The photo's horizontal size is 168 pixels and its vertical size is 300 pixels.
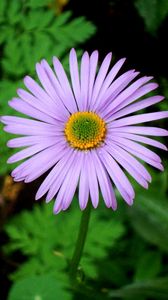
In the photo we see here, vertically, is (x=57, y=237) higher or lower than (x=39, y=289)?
higher

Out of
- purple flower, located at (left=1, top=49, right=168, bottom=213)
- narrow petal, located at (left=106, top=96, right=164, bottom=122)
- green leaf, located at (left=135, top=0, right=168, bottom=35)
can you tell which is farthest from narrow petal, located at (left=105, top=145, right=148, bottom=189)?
green leaf, located at (left=135, top=0, right=168, bottom=35)

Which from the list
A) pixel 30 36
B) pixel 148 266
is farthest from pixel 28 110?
pixel 148 266

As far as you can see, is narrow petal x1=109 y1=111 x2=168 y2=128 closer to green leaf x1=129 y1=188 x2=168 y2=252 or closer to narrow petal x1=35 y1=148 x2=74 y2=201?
narrow petal x1=35 y1=148 x2=74 y2=201

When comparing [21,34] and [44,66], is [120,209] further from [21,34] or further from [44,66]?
[44,66]

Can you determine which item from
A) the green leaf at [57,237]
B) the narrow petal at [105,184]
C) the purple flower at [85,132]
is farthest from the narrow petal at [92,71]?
the green leaf at [57,237]

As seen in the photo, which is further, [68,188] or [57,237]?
[57,237]

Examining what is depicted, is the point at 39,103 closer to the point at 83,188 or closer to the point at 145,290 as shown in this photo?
the point at 83,188

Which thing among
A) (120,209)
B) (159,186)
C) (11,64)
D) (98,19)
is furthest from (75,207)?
(98,19)
